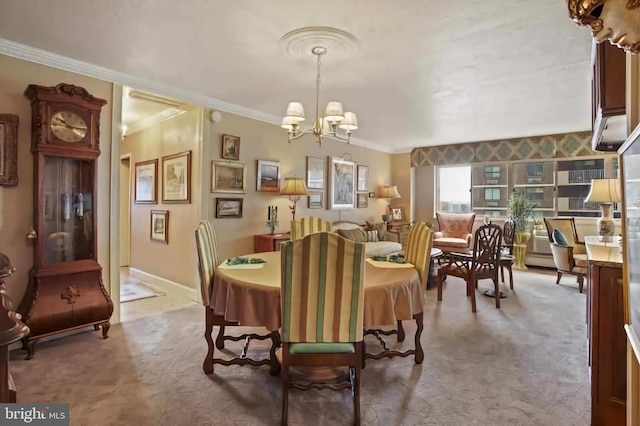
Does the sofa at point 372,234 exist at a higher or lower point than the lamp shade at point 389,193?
lower

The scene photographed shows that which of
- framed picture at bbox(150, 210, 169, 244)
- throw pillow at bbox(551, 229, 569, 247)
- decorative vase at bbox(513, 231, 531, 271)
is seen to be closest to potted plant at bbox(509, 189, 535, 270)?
decorative vase at bbox(513, 231, 531, 271)

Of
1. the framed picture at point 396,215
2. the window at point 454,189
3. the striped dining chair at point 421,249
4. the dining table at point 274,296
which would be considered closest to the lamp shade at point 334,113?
the striped dining chair at point 421,249

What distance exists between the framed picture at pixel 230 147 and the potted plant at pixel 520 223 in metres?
5.09

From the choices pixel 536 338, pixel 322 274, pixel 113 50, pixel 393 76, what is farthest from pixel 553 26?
pixel 113 50

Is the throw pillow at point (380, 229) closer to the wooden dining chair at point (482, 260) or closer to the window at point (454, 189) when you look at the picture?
the window at point (454, 189)

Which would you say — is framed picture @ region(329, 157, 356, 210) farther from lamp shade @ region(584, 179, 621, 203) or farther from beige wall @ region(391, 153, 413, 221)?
lamp shade @ region(584, 179, 621, 203)

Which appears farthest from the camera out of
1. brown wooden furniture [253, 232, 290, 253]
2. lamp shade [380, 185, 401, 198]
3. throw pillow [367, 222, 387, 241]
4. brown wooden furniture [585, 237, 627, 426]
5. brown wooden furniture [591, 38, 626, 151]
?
lamp shade [380, 185, 401, 198]

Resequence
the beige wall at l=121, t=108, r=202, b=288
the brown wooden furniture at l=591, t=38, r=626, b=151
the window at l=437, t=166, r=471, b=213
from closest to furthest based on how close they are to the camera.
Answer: the brown wooden furniture at l=591, t=38, r=626, b=151 < the beige wall at l=121, t=108, r=202, b=288 < the window at l=437, t=166, r=471, b=213

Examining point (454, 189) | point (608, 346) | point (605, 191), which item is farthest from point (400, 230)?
point (608, 346)

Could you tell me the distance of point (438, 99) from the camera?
4004 mm

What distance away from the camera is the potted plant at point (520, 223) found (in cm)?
626

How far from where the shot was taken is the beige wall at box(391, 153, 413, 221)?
7566 millimetres

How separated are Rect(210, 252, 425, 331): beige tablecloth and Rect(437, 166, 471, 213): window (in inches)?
217

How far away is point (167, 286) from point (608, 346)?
4525mm
